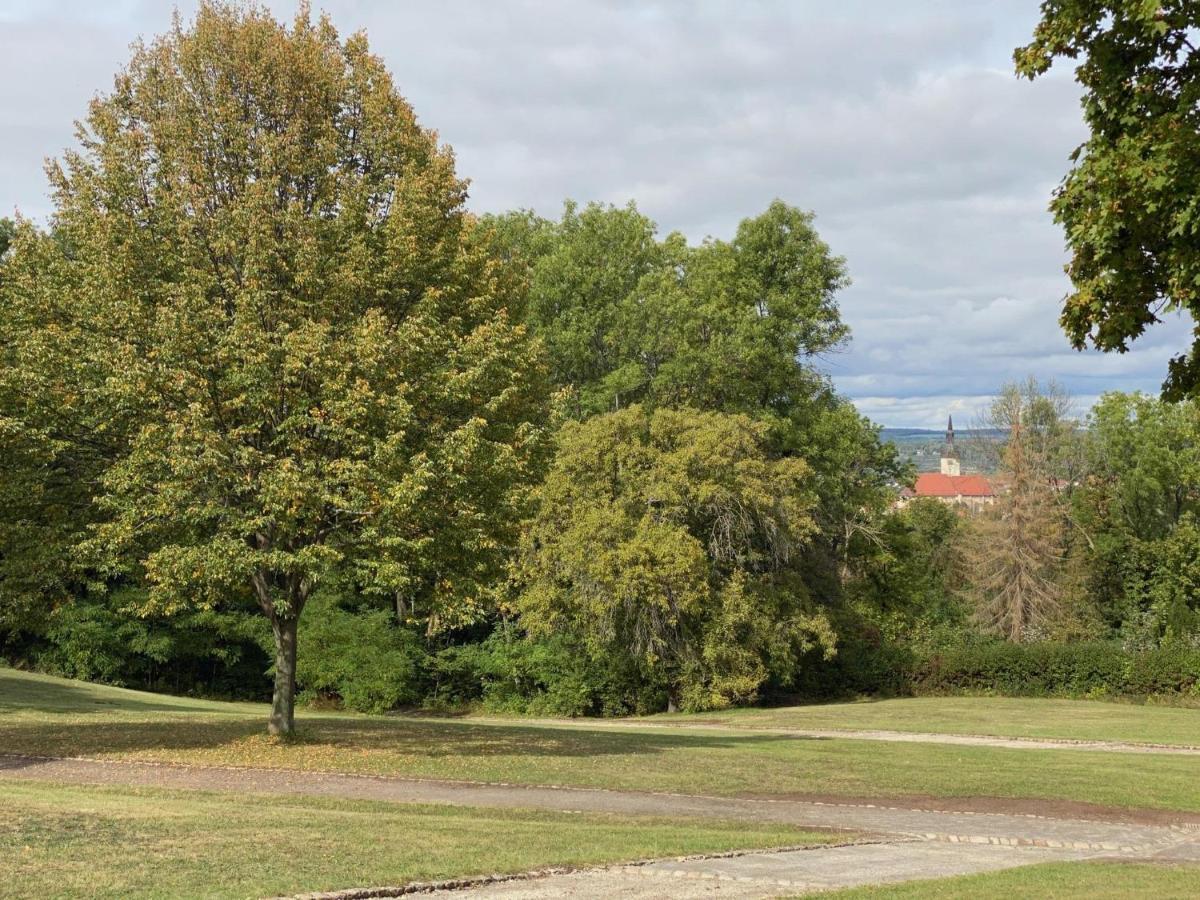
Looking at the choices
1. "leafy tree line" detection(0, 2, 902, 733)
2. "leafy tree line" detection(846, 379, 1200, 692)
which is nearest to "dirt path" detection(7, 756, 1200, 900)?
"leafy tree line" detection(0, 2, 902, 733)

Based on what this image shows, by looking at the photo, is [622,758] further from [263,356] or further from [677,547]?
[677,547]

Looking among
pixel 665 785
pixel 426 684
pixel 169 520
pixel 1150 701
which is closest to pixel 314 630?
pixel 426 684

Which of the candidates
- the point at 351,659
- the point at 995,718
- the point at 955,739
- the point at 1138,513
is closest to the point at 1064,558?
the point at 1138,513

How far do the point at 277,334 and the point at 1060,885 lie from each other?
14.5 metres

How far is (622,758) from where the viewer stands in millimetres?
22781

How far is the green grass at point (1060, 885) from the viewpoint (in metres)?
10.6

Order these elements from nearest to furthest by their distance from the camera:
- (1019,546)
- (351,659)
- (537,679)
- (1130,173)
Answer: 1. (1130,173)
2. (351,659)
3. (537,679)
4. (1019,546)

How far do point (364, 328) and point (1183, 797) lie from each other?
15530 millimetres

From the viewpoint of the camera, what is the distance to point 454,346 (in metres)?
21.8

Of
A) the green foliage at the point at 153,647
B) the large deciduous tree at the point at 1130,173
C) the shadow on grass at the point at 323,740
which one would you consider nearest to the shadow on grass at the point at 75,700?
the shadow on grass at the point at 323,740

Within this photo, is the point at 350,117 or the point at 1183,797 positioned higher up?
the point at 350,117

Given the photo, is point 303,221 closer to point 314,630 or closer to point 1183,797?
point 1183,797

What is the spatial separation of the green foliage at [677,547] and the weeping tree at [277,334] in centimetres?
1774

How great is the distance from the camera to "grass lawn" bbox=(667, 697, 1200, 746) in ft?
110
